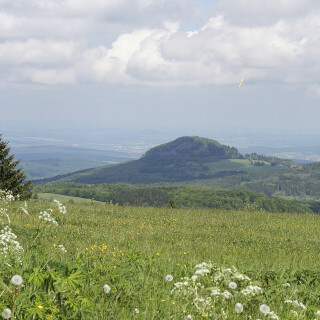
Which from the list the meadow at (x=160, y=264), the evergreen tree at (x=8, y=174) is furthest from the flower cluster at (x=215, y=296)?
the evergreen tree at (x=8, y=174)

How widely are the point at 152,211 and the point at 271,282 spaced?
16066 mm

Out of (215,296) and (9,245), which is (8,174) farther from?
(215,296)

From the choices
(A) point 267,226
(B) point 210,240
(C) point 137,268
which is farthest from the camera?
(A) point 267,226

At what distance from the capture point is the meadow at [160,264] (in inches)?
166

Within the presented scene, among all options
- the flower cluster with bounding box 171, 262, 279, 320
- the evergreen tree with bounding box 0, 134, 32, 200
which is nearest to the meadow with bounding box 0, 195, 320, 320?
the flower cluster with bounding box 171, 262, 279, 320

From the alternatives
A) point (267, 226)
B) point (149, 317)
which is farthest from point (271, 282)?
point (267, 226)

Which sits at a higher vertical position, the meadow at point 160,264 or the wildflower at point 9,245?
the wildflower at point 9,245

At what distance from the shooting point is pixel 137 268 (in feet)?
25.0

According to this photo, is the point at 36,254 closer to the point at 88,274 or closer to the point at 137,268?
the point at 88,274

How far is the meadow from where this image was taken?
423 cm

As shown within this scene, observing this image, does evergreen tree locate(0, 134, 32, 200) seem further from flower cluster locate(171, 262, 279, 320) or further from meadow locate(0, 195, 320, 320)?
flower cluster locate(171, 262, 279, 320)

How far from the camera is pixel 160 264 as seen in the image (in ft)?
27.2

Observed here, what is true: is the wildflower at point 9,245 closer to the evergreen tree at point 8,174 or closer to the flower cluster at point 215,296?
the flower cluster at point 215,296

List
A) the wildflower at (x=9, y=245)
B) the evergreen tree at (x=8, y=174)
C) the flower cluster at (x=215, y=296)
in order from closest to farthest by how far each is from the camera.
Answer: the flower cluster at (x=215, y=296)
the wildflower at (x=9, y=245)
the evergreen tree at (x=8, y=174)
